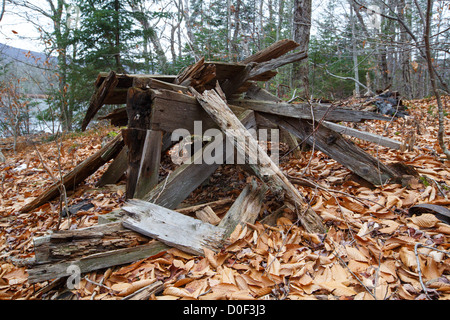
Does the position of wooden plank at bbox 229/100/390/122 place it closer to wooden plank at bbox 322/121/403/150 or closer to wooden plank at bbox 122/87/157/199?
wooden plank at bbox 322/121/403/150

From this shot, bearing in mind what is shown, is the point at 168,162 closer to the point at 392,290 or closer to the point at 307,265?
the point at 307,265

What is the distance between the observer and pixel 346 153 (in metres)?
3.00

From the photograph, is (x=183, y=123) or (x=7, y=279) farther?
(x=183, y=123)

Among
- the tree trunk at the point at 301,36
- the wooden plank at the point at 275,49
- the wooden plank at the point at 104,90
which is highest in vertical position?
the tree trunk at the point at 301,36

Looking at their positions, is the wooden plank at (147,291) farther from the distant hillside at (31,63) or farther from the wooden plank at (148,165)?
the distant hillside at (31,63)

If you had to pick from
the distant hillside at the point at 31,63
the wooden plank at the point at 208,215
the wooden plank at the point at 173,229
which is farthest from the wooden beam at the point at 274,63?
the distant hillside at the point at 31,63

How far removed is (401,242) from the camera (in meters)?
1.88

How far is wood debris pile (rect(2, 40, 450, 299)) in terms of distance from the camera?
1648mm

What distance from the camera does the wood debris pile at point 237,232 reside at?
1.65 m

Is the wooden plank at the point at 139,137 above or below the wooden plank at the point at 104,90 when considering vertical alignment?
below

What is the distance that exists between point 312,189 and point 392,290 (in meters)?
1.41

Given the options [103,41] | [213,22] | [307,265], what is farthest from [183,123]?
[213,22]

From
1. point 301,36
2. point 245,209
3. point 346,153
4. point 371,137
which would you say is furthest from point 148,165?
point 301,36

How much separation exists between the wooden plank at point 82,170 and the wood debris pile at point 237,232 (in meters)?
0.82
